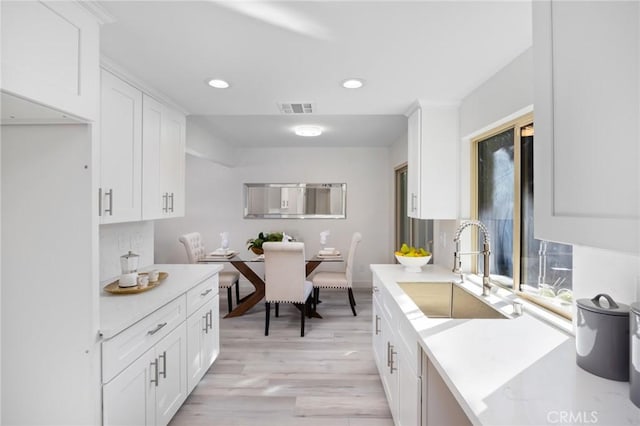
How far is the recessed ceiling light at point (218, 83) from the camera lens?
206 cm

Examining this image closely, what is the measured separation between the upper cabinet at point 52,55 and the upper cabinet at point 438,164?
2.17 metres

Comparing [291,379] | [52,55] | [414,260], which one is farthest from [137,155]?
[414,260]

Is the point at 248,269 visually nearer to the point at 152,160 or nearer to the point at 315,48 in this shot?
the point at 152,160

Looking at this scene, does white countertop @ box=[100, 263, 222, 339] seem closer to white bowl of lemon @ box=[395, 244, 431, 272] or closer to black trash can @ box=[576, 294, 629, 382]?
white bowl of lemon @ box=[395, 244, 431, 272]

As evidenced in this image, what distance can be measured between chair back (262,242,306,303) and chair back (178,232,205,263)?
1.27 meters

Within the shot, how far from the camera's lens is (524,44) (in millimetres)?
1597

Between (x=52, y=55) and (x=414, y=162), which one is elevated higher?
(x=52, y=55)

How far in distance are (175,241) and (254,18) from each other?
4.71 m

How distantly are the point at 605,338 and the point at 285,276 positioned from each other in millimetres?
2859

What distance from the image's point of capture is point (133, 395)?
1565 millimetres

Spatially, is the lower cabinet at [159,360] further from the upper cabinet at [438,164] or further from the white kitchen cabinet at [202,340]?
the upper cabinet at [438,164]

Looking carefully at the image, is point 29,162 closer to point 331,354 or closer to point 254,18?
point 254,18

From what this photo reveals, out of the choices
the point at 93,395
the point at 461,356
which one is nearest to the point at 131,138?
the point at 93,395

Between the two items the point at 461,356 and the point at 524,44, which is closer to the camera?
the point at 461,356
